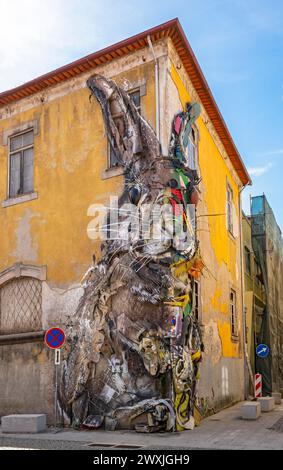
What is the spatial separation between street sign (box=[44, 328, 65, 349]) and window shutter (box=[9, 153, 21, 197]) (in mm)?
5028

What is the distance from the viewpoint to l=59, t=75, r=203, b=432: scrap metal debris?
12.2 meters

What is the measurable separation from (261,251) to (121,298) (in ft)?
50.7

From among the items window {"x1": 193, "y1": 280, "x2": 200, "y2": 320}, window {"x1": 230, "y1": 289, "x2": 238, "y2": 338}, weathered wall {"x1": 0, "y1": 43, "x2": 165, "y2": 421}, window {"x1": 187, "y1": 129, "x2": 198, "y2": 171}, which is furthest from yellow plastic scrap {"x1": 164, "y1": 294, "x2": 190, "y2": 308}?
window {"x1": 230, "y1": 289, "x2": 238, "y2": 338}

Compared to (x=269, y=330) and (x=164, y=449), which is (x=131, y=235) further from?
(x=269, y=330)

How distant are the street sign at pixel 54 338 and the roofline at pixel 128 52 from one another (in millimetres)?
6726

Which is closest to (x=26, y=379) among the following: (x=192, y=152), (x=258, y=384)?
(x=258, y=384)

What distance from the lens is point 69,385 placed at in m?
13.4

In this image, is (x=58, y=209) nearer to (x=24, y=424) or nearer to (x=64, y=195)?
(x=64, y=195)

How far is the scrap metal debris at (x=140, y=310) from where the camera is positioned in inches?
480

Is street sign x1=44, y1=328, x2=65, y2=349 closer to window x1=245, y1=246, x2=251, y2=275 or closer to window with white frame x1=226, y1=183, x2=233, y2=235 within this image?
window with white frame x1=226, y1=183, x2=233, y2=235

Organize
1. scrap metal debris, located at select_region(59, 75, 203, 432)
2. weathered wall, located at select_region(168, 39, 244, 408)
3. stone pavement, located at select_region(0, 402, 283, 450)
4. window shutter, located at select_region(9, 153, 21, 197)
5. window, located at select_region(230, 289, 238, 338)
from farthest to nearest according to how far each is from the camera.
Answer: window, located at select_region(230, 289, 238, 338) < window shutter, located at select_region(9, 153, 21, 197) < weathered wall, located at select_region(168, 39, 244, 408) < scrap metal debris, located at select_region(59, 75, 203, 432) < stone pavement, located at select_region(0, 402, 283, 450)

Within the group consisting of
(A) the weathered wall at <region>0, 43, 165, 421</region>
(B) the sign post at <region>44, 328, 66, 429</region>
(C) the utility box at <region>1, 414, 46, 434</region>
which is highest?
(A) the weathered wall at <region>0, 43, 165, 421</region>

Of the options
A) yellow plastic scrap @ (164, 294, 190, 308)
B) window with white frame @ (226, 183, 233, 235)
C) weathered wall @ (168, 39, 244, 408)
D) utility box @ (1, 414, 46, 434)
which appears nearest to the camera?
yellow plastic scrap @ (164, 294, 190, 308)

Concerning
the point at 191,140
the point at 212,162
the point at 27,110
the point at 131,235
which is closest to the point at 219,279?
the point at 212,162
